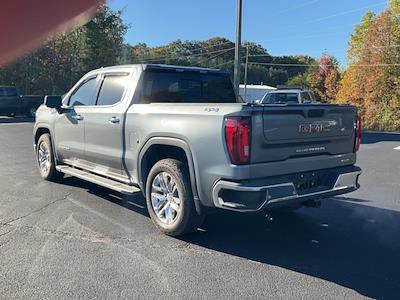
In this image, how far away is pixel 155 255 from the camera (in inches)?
171

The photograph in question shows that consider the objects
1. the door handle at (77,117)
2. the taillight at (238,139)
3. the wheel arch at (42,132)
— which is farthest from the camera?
the wheel arch at (42,132)

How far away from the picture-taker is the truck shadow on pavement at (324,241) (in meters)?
3.94

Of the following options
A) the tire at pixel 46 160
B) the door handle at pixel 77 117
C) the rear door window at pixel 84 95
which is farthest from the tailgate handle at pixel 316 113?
the tire at pixel 46 160

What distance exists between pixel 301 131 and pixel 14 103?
2172 centimetres

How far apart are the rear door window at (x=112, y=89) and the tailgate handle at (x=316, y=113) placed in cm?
247

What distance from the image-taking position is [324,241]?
15.7 ft

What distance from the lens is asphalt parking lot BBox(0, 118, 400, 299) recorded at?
3.64m

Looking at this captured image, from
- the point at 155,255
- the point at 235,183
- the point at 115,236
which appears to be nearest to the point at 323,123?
the point at 235,183

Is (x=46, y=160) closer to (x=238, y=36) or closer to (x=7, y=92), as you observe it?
(x=238, y=36)

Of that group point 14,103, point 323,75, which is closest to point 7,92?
point 14,103

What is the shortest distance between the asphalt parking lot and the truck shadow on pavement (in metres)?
0.01

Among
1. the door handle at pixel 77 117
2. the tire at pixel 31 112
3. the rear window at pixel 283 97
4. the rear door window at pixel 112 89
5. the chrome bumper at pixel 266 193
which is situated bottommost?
the tire at pixel 31 112

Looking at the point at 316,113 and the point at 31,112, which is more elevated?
the point at 316,113

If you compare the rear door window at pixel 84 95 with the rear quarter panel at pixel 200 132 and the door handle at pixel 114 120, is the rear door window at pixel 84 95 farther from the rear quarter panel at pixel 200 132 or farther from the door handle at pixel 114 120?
the rear quarter panel at pixel 200 132
